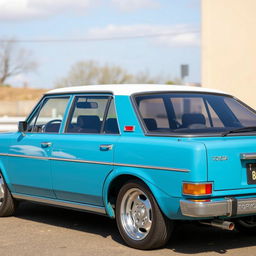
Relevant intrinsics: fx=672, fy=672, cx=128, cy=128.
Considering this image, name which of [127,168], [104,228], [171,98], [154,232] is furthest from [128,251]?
[171,98]

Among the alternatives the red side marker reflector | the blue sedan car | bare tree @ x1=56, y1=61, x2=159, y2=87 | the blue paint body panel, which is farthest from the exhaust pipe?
bare tree @ x1=56, y1=61, x2=159, y2=87

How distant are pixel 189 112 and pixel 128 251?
68.5 inches

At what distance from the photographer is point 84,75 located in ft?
252

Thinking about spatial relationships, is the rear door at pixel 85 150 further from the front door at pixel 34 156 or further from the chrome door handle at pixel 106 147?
the front door at pixel 34 156

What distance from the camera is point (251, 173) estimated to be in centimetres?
638

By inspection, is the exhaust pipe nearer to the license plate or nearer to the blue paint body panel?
the blue paint body panel

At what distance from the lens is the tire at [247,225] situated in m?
7.19

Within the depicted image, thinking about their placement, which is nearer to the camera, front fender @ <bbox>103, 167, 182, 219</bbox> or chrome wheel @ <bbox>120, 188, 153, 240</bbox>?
front fender @ <bbox>103, 167, 182, 219</bbox>

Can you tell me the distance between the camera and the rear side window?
725cm

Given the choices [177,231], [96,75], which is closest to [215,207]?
[177,231]

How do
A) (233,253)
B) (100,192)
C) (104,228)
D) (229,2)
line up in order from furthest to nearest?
(229,2) < (104,228) < (100,192) < (233,253)

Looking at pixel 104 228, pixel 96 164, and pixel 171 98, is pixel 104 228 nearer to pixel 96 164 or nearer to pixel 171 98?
pixel 96 164

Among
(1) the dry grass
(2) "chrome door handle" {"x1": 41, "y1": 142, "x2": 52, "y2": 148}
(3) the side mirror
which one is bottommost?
(1) the dry grass

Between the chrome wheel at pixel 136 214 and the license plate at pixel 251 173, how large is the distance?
3.26 feet
